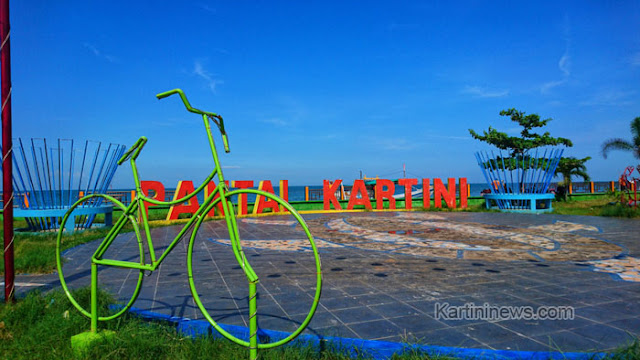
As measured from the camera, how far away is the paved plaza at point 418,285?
10.6 feet

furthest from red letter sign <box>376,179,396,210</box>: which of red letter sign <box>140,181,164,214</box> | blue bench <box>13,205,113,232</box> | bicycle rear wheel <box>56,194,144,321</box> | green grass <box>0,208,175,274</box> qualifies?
blue bench <box>13,205,113,232</box>

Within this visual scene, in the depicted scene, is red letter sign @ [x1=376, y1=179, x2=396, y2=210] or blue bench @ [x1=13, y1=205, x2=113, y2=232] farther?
red letter sign @ [x1=376, y1=179, x2=396, y2=210]

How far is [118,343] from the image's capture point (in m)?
2.88

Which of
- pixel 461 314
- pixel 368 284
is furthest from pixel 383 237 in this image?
pixel 461 314

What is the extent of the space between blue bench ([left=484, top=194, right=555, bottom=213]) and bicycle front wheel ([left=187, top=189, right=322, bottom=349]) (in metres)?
10.3

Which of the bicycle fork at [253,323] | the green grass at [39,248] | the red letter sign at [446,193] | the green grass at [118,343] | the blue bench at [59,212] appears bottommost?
the green grass at [118,343]

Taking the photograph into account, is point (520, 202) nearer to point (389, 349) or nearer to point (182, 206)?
point (182, 206)

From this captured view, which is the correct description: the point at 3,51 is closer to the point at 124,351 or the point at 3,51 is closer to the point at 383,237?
the point at 124,351

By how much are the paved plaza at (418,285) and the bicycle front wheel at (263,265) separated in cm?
3

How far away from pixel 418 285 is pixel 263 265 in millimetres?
2477

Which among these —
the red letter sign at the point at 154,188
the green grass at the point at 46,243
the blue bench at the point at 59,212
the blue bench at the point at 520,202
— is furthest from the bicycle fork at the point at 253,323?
the blue bench at the point at 520,202

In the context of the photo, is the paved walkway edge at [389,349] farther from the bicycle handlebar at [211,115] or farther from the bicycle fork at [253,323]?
the bicycle handlebar at [211,115]

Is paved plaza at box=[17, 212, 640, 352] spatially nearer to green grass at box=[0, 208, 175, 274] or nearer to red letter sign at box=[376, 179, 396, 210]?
green grass at box=[0, 208, 175, 274]

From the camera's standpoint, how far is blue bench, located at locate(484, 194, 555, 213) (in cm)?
1612
